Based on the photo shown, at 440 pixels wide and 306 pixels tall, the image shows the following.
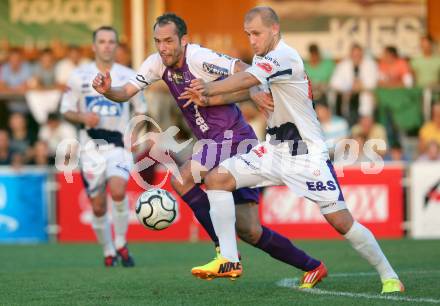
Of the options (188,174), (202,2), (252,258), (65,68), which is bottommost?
(252,258)

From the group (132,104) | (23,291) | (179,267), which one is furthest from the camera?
(132,104)

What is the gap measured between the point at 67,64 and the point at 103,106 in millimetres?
7443

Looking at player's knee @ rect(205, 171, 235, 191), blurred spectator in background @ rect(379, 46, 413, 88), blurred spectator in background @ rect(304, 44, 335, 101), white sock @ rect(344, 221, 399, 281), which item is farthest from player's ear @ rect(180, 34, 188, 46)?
blurred spectator in background @ rect(379, 46, 413, 88)

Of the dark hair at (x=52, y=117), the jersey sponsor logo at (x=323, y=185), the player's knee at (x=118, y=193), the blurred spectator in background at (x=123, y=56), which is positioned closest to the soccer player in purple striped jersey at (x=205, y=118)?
the jersey sponsor logo at (x=323, y=185)

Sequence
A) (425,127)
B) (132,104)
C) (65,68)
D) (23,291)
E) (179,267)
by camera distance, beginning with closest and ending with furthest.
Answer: (23,291) < (179,267) < (132,104) < (425,127) < (65,68)

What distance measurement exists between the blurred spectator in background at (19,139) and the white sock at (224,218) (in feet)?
33.4

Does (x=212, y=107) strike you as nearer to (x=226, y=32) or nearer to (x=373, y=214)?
(x=373, y=214)

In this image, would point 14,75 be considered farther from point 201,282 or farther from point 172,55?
point 172,55

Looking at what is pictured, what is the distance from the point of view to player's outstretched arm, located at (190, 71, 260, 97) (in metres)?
8.35

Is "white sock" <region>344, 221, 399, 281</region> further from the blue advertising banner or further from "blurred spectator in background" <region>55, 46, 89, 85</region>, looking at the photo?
"blurred spectator in background" <region>55, 46, 89, 85</region>

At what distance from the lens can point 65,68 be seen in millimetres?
19703

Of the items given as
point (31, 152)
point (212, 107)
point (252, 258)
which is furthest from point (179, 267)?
point (31, 152)

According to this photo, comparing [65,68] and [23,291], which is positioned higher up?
[65,68]

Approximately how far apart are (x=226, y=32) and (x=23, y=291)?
13.9 metres
